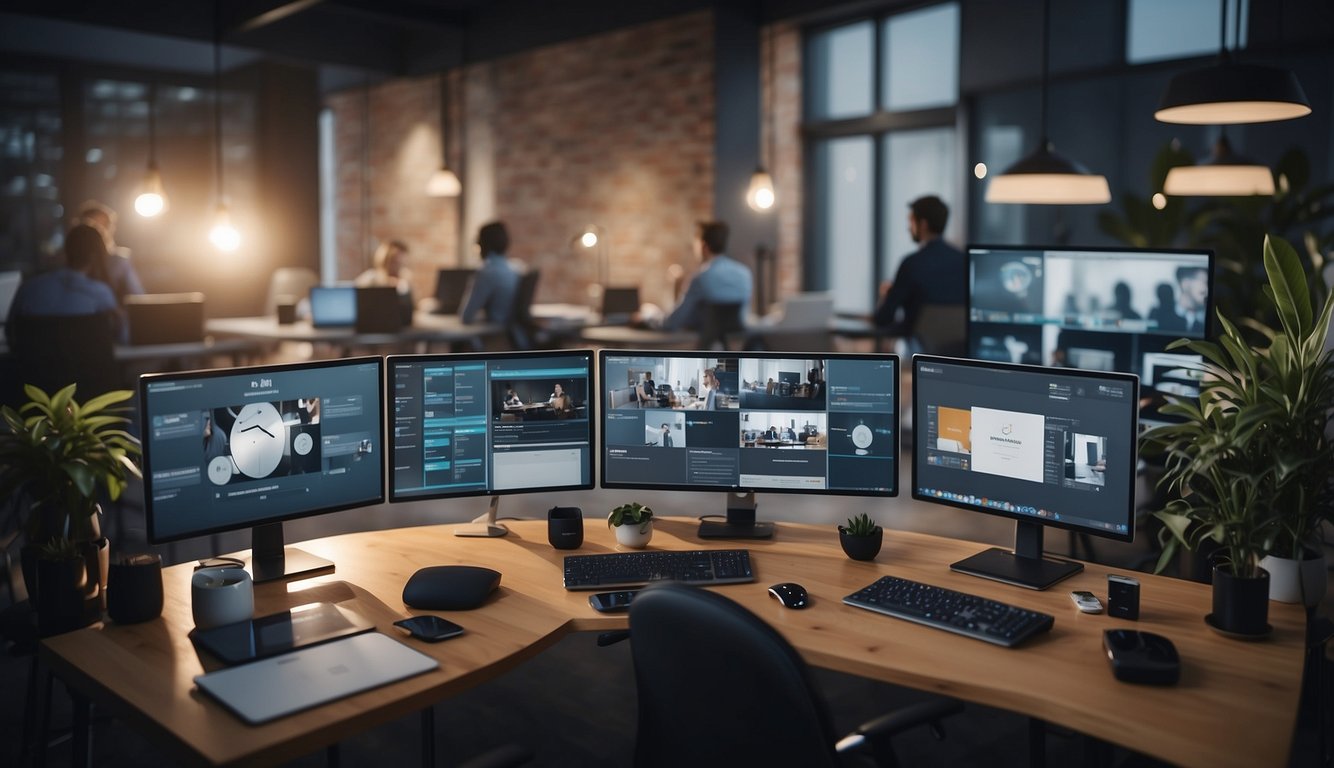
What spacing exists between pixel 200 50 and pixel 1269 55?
8.43 m

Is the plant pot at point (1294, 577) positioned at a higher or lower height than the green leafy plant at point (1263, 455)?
lower

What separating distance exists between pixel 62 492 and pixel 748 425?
1439mm

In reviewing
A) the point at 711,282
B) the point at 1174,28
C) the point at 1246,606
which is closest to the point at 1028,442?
the point at 1246,606

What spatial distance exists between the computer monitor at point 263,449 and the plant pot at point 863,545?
1052 mm

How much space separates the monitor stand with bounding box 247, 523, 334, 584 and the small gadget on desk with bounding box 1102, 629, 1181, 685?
61.5 inches

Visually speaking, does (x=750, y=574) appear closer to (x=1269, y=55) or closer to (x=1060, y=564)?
(x=1060, y=564)

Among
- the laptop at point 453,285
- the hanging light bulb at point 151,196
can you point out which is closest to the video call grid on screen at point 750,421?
the hanging light bulb at point 151,196

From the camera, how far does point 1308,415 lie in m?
2.08

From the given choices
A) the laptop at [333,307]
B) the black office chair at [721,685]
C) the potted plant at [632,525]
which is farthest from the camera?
the laptop at [333,307]

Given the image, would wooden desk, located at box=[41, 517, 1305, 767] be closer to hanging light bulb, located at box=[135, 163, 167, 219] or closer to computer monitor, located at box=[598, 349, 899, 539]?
computer monitor, located at box=[598, 349, 899, 539]

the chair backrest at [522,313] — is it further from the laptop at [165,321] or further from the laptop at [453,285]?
the laptop at [165,321]

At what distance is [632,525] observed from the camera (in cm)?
247

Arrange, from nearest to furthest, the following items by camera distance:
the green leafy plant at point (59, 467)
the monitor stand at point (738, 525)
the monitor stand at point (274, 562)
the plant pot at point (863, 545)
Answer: the green leafy plant at point (59, 467) < the monitor stand at point (274, 562) < the plant pot at point (863, 545) < the monitor stand at point (738, 525)

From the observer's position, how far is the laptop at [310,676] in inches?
64.9
